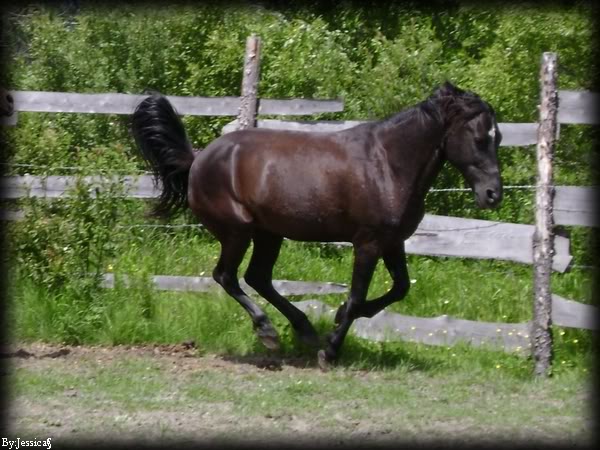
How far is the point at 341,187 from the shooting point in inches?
284

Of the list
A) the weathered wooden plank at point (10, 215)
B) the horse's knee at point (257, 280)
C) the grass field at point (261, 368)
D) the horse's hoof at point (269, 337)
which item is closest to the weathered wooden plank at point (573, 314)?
the grass field at point (261, 368)

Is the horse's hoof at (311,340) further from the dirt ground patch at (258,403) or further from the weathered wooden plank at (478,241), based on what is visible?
the weathered wooden plank at (478,241)

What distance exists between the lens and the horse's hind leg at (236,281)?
7.52m

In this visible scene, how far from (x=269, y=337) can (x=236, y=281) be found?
1.83 feet

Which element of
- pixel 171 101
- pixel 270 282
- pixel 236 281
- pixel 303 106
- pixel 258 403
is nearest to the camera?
pixel 258 403

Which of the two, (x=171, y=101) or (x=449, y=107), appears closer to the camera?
(x=449, y=107)

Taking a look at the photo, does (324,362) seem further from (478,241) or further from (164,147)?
(164,147)

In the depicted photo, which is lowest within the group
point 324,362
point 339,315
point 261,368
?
point 261,368

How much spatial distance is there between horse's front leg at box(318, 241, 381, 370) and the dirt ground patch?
6.3 inches

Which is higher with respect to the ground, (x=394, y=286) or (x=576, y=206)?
(x=576, y=206)

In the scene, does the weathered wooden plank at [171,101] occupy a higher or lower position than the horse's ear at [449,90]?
lower

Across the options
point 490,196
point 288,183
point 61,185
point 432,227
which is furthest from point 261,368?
point 61,185

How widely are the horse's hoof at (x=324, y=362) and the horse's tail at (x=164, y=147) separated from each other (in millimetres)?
1763

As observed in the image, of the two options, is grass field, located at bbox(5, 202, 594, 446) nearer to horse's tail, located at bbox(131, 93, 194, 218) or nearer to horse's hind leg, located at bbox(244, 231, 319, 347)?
horse's hind leg, located at bbox(244, 231, 319, 347)
